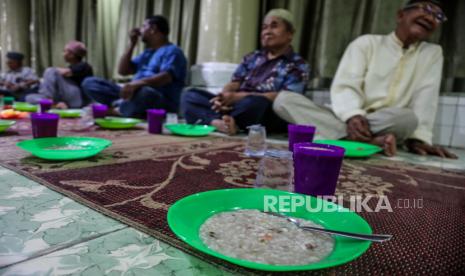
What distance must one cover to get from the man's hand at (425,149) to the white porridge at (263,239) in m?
1.84

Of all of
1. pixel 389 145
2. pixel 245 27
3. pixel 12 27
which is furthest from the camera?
pixel 12 27

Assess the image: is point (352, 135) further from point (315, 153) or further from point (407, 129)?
point (315, 153)

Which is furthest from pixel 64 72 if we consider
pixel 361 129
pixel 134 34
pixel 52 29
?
pixel 361 129

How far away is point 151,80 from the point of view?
2.94m

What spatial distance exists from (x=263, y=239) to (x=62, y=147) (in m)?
1.06

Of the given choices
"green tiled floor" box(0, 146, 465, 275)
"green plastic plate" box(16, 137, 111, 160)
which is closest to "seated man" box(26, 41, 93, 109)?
"green plastic plate" box(16, 137, 111, 160)

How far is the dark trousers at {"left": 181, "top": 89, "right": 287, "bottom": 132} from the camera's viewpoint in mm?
2338

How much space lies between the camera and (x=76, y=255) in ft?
1.78

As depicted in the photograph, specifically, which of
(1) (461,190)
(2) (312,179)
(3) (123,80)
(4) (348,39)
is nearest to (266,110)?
(4) (348,39)

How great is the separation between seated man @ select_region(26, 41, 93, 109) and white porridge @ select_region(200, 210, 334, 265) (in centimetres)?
393

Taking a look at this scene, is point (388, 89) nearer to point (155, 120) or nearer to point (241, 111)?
point (241, 111)

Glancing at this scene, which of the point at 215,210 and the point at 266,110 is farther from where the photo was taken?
the point at 266,110

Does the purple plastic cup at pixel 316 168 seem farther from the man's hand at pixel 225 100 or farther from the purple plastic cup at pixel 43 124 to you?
the man's hand at pixel 225 100

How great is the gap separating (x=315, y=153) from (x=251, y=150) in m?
0.84
